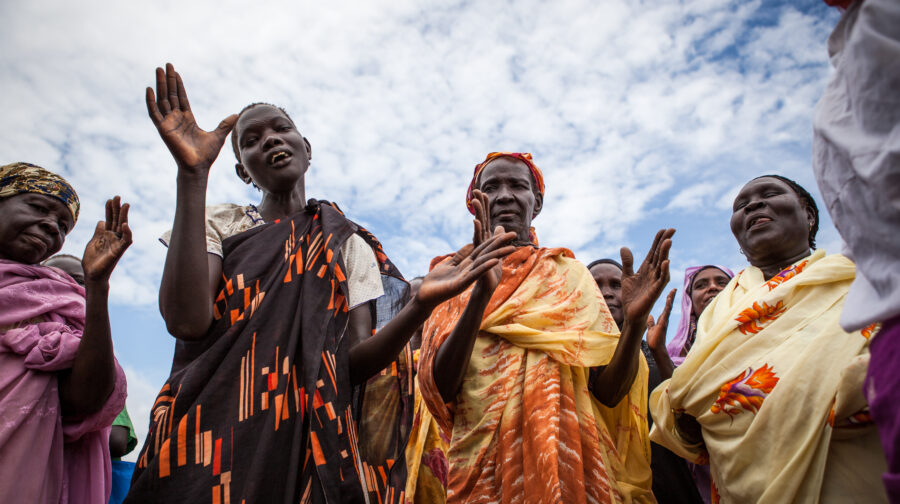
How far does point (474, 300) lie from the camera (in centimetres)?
303

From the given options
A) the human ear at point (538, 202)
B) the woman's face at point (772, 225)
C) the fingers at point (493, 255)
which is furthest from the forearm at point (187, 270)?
the woman's face at point (772, 225)

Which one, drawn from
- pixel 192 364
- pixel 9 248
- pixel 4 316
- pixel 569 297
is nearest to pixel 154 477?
pixel 192 364

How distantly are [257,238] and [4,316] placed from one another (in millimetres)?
1495

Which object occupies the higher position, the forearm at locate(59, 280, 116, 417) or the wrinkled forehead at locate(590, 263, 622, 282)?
the wrinkled forehead at locate(590, 263, 622, 282)

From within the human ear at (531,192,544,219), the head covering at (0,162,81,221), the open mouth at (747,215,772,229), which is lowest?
the open mouth at (747,215,772,229)

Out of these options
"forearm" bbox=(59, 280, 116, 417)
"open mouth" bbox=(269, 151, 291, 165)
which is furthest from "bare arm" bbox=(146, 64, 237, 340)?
"open mouth" bbox=(269, 151, 291, 165)

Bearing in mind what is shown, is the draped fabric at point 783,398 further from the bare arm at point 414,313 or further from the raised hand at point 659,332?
the bare arm at point 414,313

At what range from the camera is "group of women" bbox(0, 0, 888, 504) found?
92.9 inches

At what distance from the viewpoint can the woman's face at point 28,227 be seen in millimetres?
3393

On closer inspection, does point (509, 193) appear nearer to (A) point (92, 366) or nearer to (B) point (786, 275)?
(B) point (786, 275)

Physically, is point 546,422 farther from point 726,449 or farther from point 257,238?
point 257,238

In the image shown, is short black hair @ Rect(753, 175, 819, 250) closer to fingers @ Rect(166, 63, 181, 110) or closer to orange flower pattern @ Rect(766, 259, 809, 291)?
orange flower pattern @ Rect(766, 259, 809, 291)

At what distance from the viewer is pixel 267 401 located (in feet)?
7.91

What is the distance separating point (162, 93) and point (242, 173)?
3.30 feet
